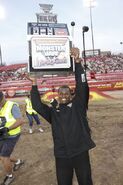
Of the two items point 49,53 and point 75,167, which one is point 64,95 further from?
point 75,167

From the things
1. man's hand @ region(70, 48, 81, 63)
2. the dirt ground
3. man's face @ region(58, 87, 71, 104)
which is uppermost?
man's hand @ region(70, 48, 81, 63)

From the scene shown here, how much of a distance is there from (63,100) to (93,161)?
394 cm

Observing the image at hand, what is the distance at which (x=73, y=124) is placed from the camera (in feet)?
14.6

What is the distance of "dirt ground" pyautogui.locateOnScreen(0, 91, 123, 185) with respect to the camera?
715 centimetres

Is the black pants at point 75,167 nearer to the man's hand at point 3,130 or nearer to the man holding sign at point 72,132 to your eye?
the man holding sign at point 72,132

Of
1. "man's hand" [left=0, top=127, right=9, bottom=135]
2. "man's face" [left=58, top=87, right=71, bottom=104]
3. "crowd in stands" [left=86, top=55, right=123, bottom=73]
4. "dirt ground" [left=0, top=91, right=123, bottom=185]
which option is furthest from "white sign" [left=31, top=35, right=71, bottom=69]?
"crowd in stands" [left=86, top=55, right=123, bottom=73]

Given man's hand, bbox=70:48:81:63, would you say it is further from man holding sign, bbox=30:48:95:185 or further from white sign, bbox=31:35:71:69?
white sign, bbox=31:35:71:69

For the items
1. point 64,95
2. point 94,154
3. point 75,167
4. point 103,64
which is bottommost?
point 94,154

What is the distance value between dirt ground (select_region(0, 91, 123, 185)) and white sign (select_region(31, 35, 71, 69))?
305 cm

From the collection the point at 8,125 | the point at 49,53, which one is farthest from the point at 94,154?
the point at 49,53

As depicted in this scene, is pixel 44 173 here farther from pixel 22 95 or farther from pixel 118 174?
pixel 22 95

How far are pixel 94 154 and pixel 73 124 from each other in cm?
434

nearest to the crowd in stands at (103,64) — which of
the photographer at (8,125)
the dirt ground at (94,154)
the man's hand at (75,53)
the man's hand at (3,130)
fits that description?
the dirt ground at (94,154)

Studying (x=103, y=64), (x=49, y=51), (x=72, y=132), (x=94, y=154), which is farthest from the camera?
(x=103, y=64)
